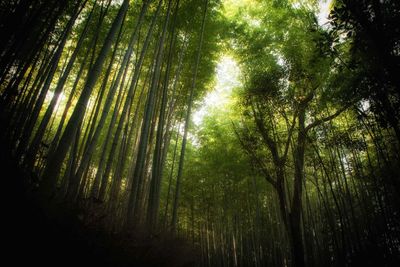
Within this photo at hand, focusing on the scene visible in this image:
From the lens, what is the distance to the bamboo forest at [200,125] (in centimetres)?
204

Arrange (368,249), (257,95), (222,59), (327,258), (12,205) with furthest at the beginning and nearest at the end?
(222,59)
(327,258)
(257,95)
(368,249)
(12,205)

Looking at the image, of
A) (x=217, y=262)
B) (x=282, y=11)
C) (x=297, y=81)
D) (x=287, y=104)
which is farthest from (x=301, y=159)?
(x=217, y=262)

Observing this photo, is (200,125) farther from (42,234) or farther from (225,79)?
(42,234)

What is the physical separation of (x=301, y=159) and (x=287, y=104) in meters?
1.39

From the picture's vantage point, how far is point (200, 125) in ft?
36.6

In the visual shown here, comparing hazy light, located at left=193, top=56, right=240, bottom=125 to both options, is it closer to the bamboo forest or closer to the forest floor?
the bamboo forest

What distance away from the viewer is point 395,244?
203 inches

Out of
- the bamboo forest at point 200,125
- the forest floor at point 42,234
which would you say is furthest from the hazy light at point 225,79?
the forest floor at point 42,234

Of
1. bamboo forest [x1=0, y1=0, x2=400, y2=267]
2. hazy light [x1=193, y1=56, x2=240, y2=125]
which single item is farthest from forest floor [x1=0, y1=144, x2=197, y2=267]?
hazy light [x1=193, y1=56, x2=240, y2=125]

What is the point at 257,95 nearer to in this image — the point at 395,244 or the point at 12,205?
the point at 395,244

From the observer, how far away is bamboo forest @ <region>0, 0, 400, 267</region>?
80.4 inches

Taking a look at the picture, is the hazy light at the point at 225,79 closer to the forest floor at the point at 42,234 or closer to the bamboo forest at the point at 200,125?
the bamboo forest at the point at 200,125

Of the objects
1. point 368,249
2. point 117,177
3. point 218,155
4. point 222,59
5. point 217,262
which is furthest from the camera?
point 217,262

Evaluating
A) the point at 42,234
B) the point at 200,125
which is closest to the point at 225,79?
the point at 200,125
